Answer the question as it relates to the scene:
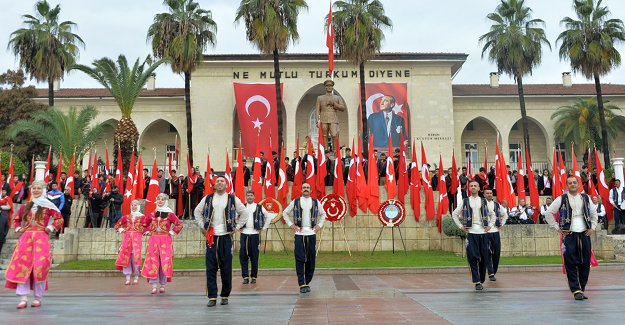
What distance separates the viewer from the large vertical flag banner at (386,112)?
121 feet

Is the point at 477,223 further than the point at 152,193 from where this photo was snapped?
No

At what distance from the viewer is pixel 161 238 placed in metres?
11.9

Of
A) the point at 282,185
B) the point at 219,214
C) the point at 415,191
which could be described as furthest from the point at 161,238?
the point at 415,191

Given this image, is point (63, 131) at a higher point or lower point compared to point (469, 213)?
higher

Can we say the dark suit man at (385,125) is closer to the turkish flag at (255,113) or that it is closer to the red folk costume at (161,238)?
the turkish flag at (255,113)

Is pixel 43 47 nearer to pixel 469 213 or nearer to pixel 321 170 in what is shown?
pixel 321 170

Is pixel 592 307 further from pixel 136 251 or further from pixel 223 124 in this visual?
pixel 223 124

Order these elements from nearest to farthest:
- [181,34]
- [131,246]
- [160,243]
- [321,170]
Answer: [160,243]
[131,246]
[321,170]
[181,34]

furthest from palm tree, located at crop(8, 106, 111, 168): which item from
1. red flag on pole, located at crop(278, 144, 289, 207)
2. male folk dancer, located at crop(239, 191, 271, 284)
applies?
male folk dancer, located at crop(239, 191, 271, 284)

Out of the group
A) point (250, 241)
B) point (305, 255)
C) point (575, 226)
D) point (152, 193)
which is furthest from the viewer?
point (152, 193)

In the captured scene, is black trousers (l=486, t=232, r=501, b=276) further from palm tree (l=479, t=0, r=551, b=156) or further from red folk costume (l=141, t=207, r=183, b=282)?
palm tree (l=479, t=0, r=551, b=156)

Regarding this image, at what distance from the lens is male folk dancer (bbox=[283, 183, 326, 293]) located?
10698 millimetres

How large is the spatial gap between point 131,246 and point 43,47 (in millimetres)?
24550

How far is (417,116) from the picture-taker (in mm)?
39531
